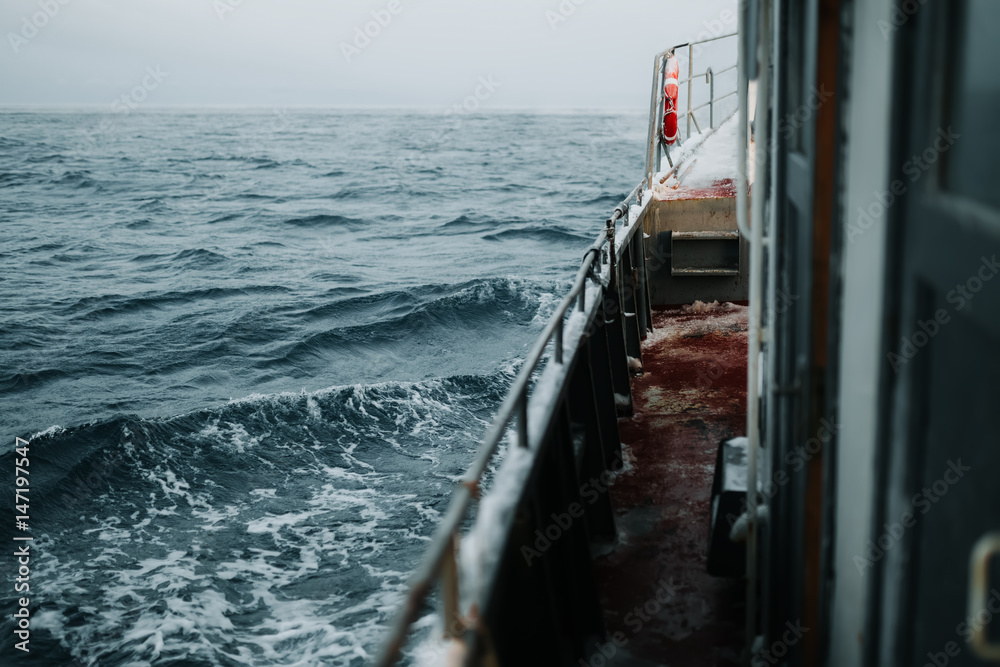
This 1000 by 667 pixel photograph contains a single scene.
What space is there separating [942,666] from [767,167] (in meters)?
1.92

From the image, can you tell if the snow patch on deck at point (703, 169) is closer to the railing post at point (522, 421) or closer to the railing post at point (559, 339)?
the railing post at point (559, 339)

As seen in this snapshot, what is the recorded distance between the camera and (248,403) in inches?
485

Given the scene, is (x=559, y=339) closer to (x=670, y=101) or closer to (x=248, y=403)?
(x=670, y=101)

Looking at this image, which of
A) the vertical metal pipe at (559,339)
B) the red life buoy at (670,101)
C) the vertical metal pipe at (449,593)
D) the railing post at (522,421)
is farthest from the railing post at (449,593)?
the red life buoy at (670,101)

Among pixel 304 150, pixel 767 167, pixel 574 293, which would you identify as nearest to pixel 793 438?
pixel 767 167

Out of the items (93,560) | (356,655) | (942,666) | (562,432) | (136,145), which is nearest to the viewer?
(942,666)

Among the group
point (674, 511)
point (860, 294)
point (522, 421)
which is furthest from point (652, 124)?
point (860, 294)

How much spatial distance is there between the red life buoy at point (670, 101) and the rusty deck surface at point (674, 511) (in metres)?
3.97

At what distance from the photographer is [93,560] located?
27.5 feet

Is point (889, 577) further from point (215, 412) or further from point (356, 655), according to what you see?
point (215, 412)

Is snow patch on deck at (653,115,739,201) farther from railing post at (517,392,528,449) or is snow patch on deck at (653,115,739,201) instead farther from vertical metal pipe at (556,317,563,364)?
railing post at (517,392,528,449)

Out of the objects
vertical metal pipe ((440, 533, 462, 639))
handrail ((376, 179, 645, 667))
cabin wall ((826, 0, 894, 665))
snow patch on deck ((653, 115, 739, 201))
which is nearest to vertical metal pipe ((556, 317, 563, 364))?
handrail ((376, 179, 645, 667))

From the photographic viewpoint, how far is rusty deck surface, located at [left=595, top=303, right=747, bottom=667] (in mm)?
3955

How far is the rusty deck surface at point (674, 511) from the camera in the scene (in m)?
3.96
